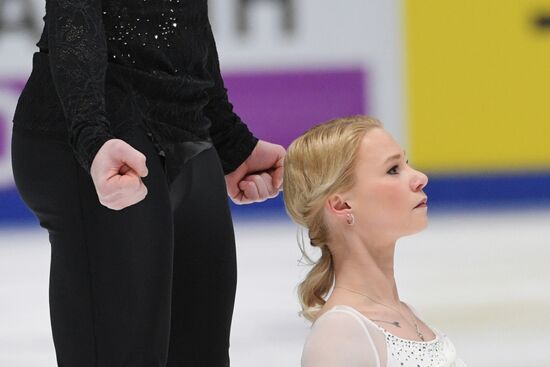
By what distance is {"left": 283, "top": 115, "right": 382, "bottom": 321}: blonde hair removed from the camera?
1.50m

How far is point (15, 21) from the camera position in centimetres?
533

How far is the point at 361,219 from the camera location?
1500 millimetres

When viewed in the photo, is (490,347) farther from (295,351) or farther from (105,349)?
(105,349)

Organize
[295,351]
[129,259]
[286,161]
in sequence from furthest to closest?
1. [295,351]
2. [286,161]
3. [129,259]

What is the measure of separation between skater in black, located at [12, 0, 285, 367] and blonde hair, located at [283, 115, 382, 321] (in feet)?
0.49

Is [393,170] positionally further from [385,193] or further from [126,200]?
[126,200]

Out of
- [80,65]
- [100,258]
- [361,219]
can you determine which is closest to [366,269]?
[361,219]

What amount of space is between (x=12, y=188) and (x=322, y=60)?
1.58 metres

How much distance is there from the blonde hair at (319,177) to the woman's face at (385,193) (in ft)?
0.05

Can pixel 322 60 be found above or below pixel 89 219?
below

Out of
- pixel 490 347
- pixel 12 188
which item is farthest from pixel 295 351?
pixel 12 188

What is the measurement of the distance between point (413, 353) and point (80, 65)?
0.54 m

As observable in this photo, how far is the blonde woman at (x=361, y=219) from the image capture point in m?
1.47

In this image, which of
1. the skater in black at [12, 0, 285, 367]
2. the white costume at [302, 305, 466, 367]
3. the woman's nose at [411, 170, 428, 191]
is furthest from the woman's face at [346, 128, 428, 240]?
the skater in black at [12, 0, 285, 367]
